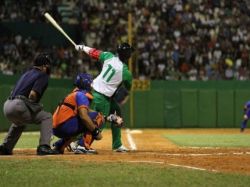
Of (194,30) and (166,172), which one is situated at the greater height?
(194,30)

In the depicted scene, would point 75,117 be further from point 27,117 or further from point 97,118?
point 27,117

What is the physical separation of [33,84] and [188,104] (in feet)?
58.3

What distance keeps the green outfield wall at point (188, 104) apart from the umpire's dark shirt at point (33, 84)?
658 inches

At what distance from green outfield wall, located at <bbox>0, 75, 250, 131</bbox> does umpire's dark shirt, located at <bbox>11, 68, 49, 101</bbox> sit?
1671 centimetres

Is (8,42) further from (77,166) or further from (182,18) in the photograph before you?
(77,166)

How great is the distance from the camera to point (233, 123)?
27438mm

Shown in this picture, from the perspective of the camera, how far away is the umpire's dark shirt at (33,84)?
991 centimetres

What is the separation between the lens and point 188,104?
2722 cm

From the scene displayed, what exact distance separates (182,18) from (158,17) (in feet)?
3.50

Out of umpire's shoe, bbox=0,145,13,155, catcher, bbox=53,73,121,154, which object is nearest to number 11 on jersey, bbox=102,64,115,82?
catcher, bbox=53,73,121,154

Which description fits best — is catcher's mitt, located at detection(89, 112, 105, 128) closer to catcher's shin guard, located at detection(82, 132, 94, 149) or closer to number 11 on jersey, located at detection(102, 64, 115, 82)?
catcher's shin guard, located at detection(82, 132, 94, 149)

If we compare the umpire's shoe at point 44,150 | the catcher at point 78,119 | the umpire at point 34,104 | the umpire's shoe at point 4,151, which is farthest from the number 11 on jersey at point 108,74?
the umpire's shoe at point 4,151

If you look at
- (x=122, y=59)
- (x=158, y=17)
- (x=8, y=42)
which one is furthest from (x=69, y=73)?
(x=122, y=59)

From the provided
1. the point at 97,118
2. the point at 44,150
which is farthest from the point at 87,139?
the point at 44,150
